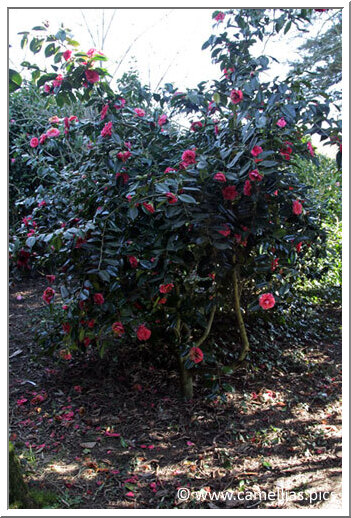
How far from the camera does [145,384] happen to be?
2096 millimetres

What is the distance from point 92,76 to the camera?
159 centimetres

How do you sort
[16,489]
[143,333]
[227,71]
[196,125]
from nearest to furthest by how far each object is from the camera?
1. [16,489]
2. [143,333]
3. [196,125]
4. [227,71]

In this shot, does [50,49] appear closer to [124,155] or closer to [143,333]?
[124,155]

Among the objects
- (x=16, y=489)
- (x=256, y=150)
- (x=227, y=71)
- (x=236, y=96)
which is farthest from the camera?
(x=227, y=71)

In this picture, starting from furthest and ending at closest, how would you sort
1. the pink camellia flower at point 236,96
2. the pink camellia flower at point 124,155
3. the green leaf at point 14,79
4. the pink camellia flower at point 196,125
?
the pink camellia flower at point 196,125 → the pink camellia flower at point 124,155 → the pink camellia flower at point 236,96 → the green leaf at point 14,79

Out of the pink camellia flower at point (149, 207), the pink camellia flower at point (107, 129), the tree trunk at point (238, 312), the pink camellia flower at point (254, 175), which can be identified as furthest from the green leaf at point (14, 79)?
the tree trunk at point (238, 312)

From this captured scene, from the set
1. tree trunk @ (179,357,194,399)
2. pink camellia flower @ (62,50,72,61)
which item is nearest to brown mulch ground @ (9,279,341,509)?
tree trunk @ (179,357,194,399)

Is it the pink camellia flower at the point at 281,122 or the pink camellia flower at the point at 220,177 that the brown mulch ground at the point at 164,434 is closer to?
the pink camellia flower at the point at 220,177

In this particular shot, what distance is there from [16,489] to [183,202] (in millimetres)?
1081

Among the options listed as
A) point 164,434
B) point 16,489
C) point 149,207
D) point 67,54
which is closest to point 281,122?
point 149,207

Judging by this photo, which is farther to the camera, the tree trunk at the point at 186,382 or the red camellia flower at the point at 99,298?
the tree trunk at the point at 186,382

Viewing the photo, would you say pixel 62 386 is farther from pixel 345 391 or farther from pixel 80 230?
pixel 345 391

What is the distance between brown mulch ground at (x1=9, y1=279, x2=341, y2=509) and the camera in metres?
1.45

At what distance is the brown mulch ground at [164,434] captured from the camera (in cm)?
145
